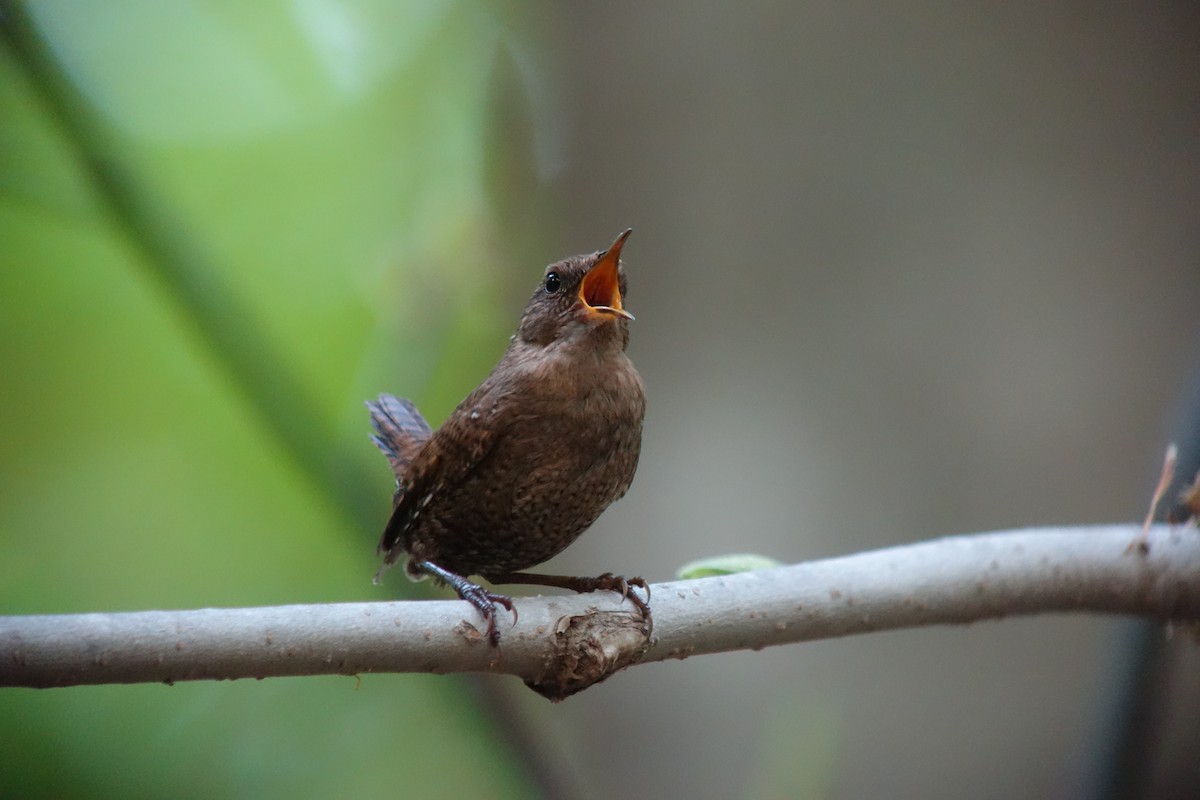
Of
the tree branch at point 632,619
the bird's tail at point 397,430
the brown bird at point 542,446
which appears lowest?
the tree branch at point 632,619

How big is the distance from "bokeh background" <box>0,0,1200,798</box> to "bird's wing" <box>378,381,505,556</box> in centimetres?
52

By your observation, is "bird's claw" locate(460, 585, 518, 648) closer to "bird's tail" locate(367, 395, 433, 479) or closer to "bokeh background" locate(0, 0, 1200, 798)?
"bird's tail" locate(367, 395, 433, 479)

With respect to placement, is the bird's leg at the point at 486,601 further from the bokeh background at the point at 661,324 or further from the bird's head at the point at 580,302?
the bokeh background at the point at 661,324

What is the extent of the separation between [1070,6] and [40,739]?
271 cm

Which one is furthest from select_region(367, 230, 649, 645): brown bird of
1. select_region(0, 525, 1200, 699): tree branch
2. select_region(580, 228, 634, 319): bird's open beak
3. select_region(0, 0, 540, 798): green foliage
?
select_region(0, 0, 540, 798): green foliage

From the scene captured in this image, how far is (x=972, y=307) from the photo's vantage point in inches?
88.4

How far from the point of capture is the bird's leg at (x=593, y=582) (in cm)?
107

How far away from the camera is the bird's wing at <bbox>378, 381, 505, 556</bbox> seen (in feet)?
3.93

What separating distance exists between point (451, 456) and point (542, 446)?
13 centimetres

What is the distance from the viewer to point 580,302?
48.9 inches

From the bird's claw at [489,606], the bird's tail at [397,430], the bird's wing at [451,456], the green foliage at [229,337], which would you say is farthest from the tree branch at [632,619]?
the green foliage at [229,337]

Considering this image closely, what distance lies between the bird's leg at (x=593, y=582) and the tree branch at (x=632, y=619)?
2cm

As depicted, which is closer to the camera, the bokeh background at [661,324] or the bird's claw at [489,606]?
the bird's claw at [489,606]

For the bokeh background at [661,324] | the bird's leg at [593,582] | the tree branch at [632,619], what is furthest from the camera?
the bokeh background at [661,324]
